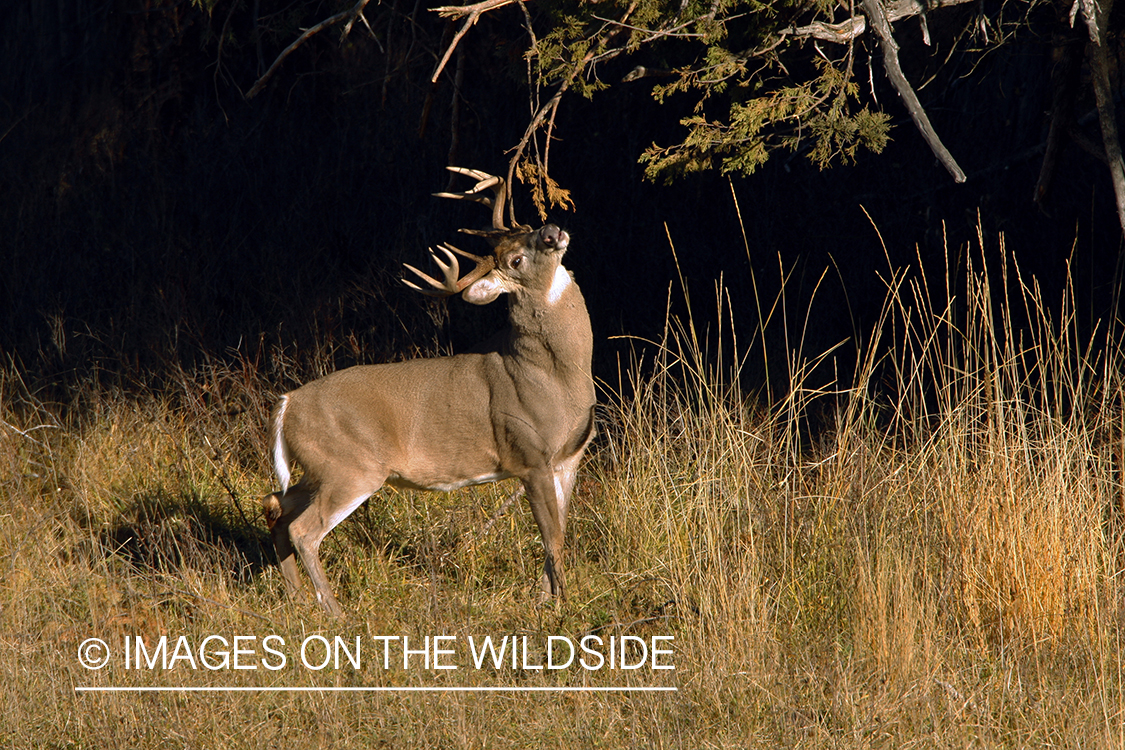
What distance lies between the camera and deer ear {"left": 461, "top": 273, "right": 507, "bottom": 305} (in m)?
4.97

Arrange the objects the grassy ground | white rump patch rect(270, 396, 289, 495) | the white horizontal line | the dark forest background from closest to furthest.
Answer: the grassy ground, the white horizontal line, white rump patch rect(270, 396, 289, 495), the dark forest background

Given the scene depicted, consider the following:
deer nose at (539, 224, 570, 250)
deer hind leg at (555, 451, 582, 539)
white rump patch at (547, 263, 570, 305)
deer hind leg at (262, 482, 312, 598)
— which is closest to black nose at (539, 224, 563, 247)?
deer nose at (539, 224, 570, 250)

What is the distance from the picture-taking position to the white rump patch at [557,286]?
509 centimetres

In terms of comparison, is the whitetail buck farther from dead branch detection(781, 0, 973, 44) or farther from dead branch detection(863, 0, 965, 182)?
dead branch detection(863, 0, 965, 182)

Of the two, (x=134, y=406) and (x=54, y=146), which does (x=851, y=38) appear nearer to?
(x=134, y=406)

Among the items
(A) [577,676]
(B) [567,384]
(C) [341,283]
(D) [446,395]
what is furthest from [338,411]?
(C) [341,283]

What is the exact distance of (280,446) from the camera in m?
5.04

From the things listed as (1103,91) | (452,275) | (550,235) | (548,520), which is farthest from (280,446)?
(1103,91)

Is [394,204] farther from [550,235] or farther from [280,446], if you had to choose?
[550,235]

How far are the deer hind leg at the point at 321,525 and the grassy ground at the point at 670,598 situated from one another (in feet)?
0.40

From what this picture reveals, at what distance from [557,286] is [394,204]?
4.67 meters

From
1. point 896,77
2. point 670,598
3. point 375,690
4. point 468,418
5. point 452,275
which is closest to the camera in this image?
point 375,690

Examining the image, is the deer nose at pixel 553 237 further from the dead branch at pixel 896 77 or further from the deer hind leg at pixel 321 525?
the dead branch at pixel 896 77

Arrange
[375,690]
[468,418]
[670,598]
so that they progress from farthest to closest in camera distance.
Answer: [468,418] < [670,598] < [375,690]
